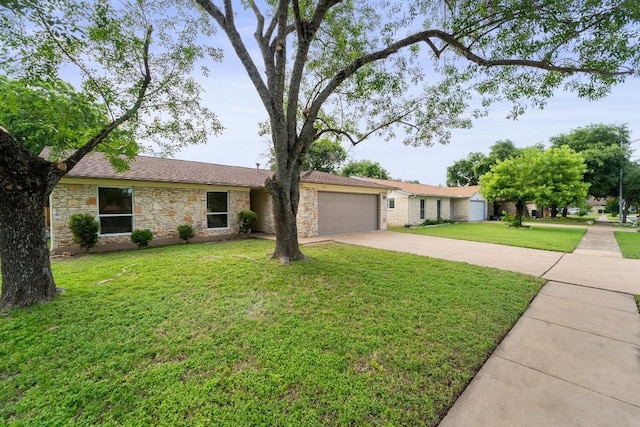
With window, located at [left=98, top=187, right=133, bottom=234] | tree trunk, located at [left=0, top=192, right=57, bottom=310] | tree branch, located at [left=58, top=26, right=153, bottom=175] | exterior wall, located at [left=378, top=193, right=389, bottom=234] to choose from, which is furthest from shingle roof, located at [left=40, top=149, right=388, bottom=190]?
tree trunk, located at [left=0, top=192, right=57, bottom=310]

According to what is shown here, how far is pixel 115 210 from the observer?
30.6ft

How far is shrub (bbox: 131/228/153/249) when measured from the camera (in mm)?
9188

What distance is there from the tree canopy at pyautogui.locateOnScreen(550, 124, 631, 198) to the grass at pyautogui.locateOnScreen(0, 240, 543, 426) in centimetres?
3030

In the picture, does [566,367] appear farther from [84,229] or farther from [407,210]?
[407,210]

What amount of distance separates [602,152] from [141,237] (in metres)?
38.2

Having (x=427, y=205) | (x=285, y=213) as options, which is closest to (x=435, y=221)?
(x=427, y=205)

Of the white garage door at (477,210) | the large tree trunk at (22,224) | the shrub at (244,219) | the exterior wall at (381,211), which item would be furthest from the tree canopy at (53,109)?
the white garage door at (477,210)

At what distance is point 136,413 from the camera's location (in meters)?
2.19

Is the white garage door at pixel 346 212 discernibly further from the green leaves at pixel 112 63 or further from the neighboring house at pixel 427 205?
the green leaves at pixel 112 63

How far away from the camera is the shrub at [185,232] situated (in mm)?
10327

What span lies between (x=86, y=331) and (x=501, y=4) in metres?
9.04

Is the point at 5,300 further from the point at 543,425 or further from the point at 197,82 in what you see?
the point at 543,425

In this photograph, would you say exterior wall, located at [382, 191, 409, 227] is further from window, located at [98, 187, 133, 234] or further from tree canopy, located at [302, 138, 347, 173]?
window, located at [98, 187, 133, 234]

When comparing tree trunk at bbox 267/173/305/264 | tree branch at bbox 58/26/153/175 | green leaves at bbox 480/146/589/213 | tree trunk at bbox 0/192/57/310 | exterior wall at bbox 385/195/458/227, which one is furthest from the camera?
exterior wall at bbox 385/195/458/227
